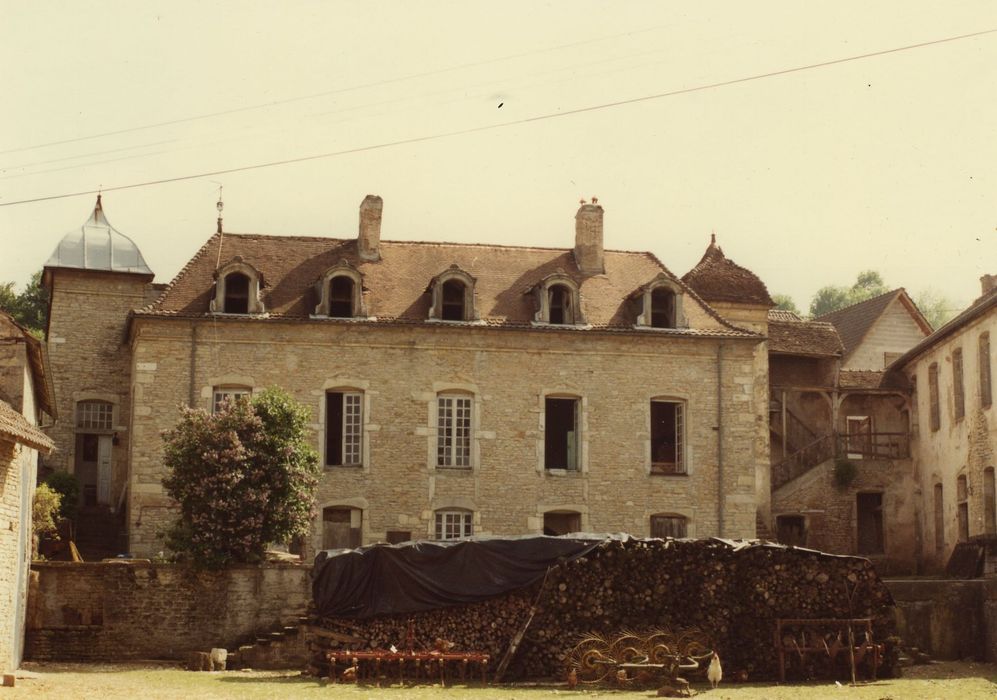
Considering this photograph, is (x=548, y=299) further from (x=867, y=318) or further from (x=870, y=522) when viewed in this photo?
(x=867, y=318)

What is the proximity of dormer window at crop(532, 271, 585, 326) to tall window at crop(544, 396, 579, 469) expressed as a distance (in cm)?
193

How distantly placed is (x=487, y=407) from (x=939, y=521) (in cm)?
1281

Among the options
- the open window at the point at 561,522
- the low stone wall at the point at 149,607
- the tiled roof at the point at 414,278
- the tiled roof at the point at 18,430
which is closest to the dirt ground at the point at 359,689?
the low stone wall at the point at 149,607

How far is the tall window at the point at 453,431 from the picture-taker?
33.4m

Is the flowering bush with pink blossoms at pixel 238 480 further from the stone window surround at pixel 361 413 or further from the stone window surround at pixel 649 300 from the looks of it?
the stone window surround at pixel 649 300

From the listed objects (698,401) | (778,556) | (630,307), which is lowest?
(778,556)

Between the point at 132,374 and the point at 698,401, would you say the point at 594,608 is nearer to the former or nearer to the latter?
the point at 698,401

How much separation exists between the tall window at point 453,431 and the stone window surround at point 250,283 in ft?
15.8

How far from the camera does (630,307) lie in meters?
35.3

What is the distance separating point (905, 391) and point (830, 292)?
44.8 m

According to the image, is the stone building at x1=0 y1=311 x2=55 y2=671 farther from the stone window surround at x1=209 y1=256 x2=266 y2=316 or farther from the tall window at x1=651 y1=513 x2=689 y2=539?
the tall window at x1=651 y1=513 x2=689 y2=539

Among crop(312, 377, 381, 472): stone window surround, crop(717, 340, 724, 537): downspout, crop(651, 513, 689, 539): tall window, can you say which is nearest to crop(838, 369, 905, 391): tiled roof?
crop(717, 340, 724, 537): downspout

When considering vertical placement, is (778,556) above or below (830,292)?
below

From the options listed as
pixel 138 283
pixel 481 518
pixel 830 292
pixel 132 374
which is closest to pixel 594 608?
pixel 481 518
